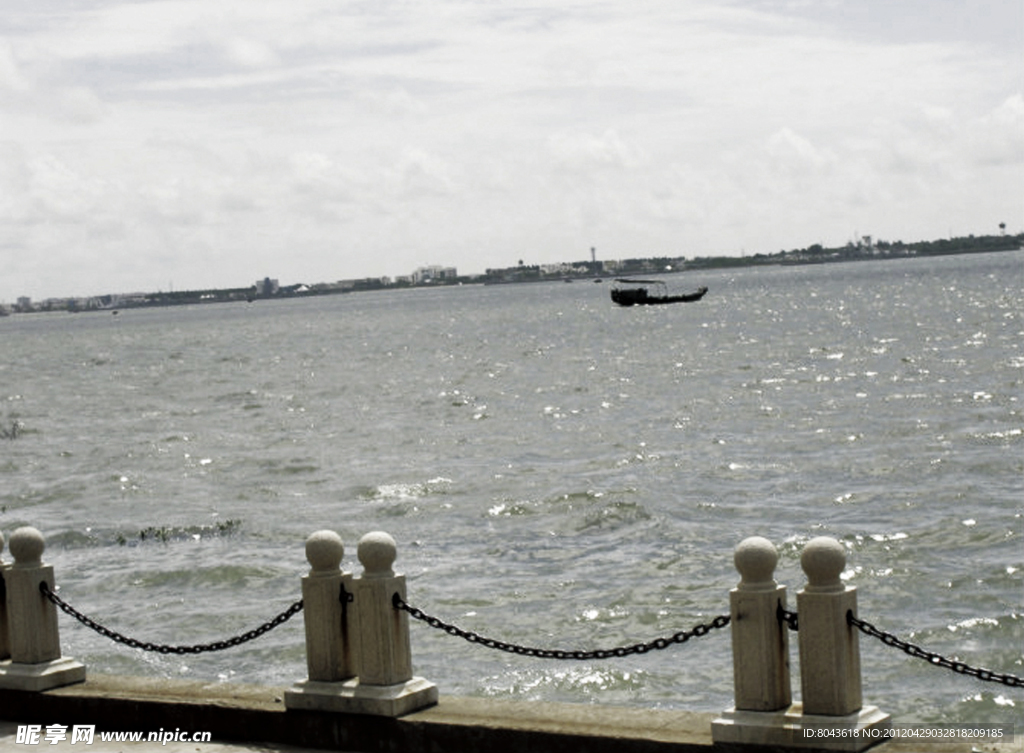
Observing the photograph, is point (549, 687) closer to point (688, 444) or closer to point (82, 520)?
point (82, 520)

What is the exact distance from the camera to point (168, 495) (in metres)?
33.1

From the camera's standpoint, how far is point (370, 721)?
9.73 m

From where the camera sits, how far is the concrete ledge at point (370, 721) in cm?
905

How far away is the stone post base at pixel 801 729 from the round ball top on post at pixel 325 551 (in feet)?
8.28

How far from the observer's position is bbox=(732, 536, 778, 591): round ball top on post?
8.49 metres

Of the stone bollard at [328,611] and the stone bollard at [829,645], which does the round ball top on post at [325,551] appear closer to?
the stone bollard at [328,611]

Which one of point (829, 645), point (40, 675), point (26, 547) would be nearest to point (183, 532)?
point (26, 547)

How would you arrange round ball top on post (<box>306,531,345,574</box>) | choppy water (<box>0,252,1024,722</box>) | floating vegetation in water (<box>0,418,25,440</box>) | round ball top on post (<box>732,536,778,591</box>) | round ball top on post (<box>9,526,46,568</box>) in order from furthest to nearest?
floating vegetation in water (<box>0,418,25,440</box>) → choppy water (<box>0,252,1024,722</box>) → round ball top on post (<box>9,526,46,568</box>) → round ball top on post (<box>306,531,345,574</box>) → round ball top on post (<box>732,536,778,591</box>)

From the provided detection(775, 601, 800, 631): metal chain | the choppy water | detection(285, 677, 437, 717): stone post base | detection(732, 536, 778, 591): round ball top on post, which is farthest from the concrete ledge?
the choppy water

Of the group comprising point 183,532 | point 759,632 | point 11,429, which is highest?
point 759,632

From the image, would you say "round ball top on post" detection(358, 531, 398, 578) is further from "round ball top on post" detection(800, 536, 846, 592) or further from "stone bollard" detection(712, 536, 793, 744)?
"round ball top on post" detection(800, 536, 846, 592)

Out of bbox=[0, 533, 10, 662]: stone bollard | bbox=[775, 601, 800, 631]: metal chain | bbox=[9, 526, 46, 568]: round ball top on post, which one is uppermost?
bbox=[9, 526, 46, 568]: round ball top on post

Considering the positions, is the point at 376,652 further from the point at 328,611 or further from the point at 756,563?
the point at 756,563

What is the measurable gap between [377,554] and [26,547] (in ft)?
9.00
